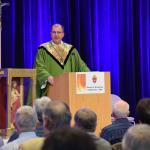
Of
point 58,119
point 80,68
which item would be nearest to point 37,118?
point 58,119

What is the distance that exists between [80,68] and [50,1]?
6.45 ft

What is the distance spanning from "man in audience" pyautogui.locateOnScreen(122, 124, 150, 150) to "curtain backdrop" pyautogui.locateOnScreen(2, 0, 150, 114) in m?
5.88

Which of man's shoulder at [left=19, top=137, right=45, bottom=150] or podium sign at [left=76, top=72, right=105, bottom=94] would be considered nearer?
man's shoulder at [left=19, top=137, right=45, bottom=150]

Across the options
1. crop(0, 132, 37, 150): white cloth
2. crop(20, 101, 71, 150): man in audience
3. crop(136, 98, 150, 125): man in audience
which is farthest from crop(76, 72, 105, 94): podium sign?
crop(20, 101, 71, 150): man in audience

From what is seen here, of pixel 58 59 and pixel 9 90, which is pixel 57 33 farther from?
pixel 9 90

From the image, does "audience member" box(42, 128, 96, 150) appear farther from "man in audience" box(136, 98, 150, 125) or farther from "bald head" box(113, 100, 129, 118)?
"bald head" box(113, 100, 129, 118)

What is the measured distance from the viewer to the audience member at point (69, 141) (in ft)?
5.16

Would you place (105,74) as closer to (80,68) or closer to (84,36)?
(80,68)

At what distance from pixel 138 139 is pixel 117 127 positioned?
6.16ft

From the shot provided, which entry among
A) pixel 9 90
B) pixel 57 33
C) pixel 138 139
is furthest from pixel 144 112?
pixel 57 33

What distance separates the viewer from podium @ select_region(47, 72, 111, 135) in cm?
534

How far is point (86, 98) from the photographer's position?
17.8 ft

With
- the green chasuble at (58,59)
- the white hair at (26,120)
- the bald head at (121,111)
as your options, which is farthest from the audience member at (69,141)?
the green chasuble at (58,59)

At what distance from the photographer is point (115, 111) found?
414cm
